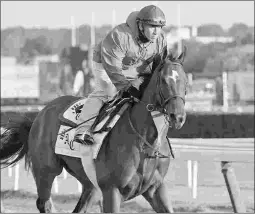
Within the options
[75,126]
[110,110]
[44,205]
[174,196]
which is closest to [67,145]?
[75,126]

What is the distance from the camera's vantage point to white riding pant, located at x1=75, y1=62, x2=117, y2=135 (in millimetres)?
6477

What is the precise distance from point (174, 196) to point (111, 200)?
4.94 m

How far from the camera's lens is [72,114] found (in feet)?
22.6

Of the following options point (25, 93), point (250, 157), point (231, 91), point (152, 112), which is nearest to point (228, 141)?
point (250, 157)

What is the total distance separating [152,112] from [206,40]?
88028mm

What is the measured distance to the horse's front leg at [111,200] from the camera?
5961 mm

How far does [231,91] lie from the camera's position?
40.3m

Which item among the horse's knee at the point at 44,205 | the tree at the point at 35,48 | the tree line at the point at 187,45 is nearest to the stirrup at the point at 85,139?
the horse's knee at the point at 44,205

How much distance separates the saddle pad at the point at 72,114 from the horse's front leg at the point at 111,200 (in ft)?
2.93

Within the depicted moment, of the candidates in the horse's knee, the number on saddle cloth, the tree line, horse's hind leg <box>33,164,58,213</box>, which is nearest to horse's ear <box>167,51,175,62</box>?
the number on saddle cloth

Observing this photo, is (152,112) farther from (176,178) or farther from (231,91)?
(231,91)

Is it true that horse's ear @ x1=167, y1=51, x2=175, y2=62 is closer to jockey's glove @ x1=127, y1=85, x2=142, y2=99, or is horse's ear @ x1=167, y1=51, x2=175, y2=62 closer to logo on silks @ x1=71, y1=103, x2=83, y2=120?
jockey's glove @ x1=127, y1=85, x2=142, y2=99

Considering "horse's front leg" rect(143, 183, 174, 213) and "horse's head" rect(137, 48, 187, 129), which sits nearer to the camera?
"horse's head" rect(137, 48, 187, 129)

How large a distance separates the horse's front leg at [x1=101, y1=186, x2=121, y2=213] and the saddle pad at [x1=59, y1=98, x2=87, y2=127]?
2.93 feet
